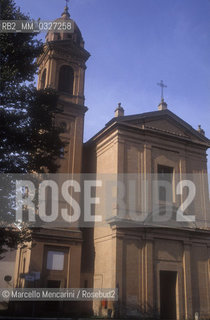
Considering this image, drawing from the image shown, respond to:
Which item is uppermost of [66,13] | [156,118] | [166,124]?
[66,13]

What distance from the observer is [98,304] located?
62.7 feet

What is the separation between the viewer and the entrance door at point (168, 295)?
19750mm

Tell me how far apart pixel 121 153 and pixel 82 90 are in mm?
6377

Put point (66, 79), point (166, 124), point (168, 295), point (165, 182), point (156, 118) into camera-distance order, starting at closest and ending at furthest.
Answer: point (168, 295) < point (165, 182) < point (156, 118) < point (166, 124) < point (66, 79)

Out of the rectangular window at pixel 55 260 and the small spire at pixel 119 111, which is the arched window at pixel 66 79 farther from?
the rectangular window at pixel 55 260

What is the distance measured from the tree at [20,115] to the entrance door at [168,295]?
9.82 meters

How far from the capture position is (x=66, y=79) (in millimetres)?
24703

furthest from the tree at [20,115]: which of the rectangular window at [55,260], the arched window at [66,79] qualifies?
the arched window at [66,79]

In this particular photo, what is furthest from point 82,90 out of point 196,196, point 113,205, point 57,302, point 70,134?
point 57,302

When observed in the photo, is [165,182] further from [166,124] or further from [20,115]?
[20,115]

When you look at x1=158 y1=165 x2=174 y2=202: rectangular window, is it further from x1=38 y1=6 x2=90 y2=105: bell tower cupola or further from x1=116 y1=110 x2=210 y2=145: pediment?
x1=38 y1=6 x2=90 y2=105: bell tower cupola

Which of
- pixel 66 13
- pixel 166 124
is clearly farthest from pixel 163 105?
pixel 66 13

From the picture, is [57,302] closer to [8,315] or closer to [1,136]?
[8,315]

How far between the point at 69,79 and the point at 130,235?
1187 centimetres
